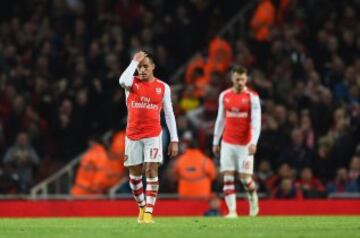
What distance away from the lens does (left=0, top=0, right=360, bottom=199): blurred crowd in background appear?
24.6 m

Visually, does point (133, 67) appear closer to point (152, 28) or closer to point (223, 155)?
point (223, 155)

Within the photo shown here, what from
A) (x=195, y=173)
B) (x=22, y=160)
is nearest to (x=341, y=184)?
(x=195, y=173)

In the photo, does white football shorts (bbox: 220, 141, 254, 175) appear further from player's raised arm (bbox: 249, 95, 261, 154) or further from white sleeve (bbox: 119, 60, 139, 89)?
white sleeve (bbox: 119, 60, 139, 89)

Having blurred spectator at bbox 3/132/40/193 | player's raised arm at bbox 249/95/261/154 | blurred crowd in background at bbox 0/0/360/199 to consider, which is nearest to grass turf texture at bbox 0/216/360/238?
player's raised arm at bbox 249/95/261/154

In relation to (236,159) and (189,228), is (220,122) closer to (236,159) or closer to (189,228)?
(236,159)

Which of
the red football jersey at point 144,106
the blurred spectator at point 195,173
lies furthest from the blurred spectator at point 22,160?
the red football jersey at point 144,106

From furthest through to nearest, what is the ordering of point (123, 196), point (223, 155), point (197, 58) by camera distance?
point (197, 58)
point (123, 196)
point (223, 155)

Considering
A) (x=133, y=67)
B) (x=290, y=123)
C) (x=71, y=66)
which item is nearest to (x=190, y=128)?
(x=290, y=123)

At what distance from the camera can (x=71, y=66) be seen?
2948 cm

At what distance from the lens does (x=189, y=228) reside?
16.3m

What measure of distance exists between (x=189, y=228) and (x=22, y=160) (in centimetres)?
1096

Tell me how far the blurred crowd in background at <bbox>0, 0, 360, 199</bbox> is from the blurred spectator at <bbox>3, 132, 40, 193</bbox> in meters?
0.03

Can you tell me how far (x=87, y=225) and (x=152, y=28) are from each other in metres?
13.6

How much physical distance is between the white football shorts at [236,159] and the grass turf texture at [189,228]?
3.01m
